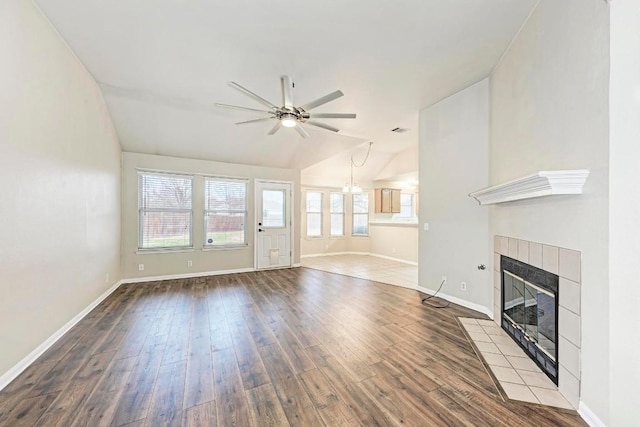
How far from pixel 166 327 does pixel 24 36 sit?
2980 millimetres

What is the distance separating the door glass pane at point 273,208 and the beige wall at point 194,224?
31 cm

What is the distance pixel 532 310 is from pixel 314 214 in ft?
21.7

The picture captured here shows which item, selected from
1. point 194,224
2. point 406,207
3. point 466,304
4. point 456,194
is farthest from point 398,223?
point 194,224

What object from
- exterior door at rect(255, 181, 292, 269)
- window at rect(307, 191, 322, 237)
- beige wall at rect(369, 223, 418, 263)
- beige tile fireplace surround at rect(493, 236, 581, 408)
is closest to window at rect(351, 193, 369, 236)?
beige wall at rect(369, 223, 418, 263)

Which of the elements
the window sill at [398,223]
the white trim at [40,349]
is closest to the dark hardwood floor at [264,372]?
the white trim at [40,349]

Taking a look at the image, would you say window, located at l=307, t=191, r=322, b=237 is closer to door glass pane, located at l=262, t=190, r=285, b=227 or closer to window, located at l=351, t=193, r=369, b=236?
window, located at l=351, t=193, r=369, b=236

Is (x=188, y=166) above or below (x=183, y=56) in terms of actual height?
below

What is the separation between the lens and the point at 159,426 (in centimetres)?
153

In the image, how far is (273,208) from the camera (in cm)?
646

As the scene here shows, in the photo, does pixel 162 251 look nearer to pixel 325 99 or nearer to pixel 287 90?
pixel 287 90

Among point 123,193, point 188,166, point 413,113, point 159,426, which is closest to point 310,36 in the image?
point 413,113

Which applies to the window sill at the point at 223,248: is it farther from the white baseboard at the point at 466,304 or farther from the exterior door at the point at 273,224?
the white baseboard at the point at 466,304

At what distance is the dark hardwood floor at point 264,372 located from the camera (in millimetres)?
1620

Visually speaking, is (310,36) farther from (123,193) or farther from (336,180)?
(336,180)
